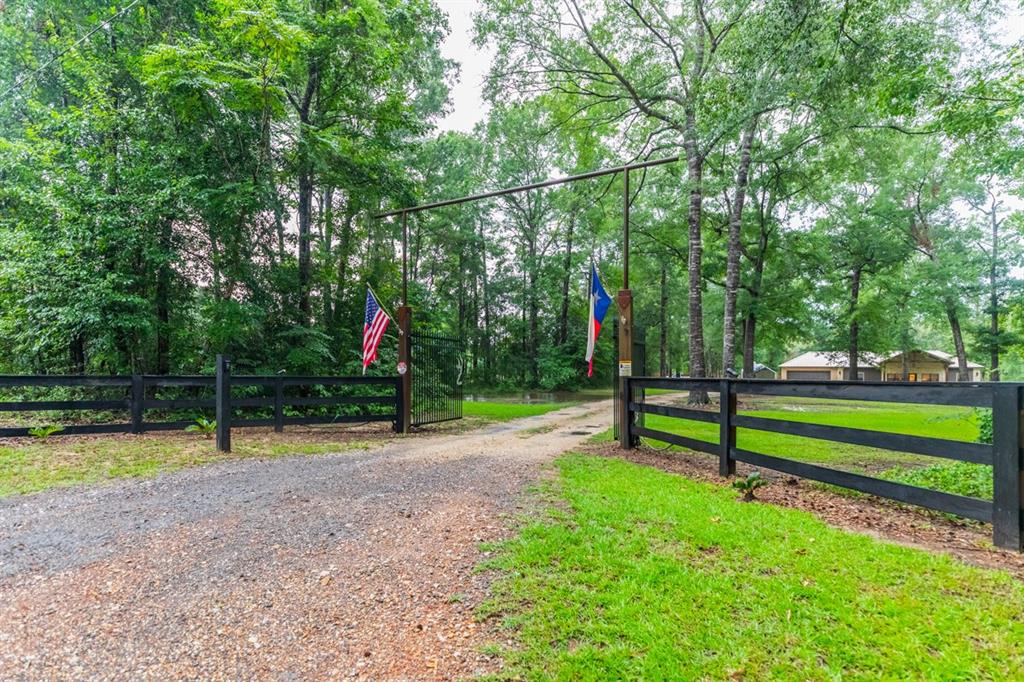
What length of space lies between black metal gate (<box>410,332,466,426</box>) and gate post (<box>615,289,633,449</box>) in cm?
433

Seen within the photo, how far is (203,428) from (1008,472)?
34.9 feet

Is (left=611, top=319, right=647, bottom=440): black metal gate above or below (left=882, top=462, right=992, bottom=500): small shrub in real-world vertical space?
above

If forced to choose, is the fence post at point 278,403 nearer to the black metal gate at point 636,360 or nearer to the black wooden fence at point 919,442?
the black metal gate at point 636,360

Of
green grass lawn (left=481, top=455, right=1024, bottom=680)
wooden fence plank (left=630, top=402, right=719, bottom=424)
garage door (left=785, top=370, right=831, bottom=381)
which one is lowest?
garage door (left=785, top=370, right=831, bottom=381)

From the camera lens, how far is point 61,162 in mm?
9039

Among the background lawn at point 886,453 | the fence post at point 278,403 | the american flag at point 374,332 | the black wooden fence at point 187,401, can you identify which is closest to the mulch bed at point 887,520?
Result: the background lawn at point 886,453

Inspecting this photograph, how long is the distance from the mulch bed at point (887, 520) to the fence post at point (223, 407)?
6.47 meters

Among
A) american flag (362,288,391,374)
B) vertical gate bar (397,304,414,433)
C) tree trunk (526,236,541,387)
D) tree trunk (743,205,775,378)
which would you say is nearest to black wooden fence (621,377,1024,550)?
vertical gate bar (397,304,414,433)

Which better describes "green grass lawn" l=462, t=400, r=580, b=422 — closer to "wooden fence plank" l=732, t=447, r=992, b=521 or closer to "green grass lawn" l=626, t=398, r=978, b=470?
"green grass lawn" l=626, t=398, r=978, b=470

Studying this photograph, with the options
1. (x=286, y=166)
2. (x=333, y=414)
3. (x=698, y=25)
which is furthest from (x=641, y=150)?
(x=333, y=414)

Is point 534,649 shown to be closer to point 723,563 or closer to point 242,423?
point 723,563

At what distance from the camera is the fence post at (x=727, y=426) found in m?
5.22

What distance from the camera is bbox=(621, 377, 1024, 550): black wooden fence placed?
10.0 feet

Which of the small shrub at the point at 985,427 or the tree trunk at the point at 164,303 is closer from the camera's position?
the small shrub at the point at 985,427
